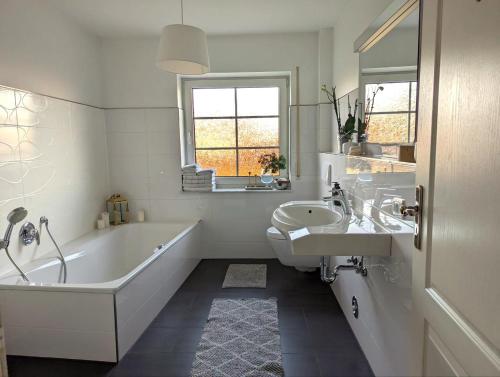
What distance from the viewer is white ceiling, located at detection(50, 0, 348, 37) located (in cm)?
262

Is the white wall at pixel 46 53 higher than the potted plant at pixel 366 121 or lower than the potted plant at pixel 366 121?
higher

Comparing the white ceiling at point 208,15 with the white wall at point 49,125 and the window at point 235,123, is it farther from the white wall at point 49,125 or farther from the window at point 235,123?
the window at point 235,123

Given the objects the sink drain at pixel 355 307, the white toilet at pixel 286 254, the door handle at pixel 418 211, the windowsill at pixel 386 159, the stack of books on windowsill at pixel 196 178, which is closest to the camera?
the door handle at pixel 418 211

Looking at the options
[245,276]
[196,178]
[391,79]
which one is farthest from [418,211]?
[196,178]

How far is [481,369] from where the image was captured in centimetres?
68

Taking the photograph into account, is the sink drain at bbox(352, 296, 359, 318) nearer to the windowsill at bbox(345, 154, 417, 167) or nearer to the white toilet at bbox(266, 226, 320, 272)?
the white toilet at bbox(266, 226, 320, 272)

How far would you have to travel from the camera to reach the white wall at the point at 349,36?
2.13 metres

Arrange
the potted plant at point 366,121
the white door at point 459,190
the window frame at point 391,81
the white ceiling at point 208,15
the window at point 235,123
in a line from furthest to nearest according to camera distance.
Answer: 1. the window at point 235,123
2. the white ceiling at point 208,15
3. the potted plant at point 366,121
4. the window frame at point 391,81
5. the white door at point 459,190

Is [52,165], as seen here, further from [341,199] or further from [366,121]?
[366,121]

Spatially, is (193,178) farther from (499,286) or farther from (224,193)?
(499,286)

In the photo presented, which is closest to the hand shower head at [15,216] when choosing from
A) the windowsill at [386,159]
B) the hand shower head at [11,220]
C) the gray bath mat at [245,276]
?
the hand shower head at [11,220]

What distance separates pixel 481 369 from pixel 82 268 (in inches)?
105

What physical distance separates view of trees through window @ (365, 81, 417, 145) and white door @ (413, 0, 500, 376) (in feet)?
1.78

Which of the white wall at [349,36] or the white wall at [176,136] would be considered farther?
the white wall at [176,136]
